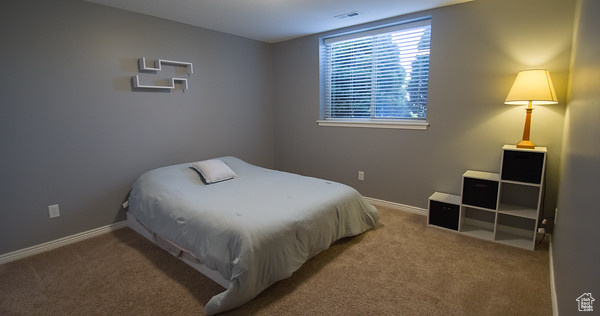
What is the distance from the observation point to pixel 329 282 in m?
2.12

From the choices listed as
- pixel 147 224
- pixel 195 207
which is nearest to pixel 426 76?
pixel 195 207

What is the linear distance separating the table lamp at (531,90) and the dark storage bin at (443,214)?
0.84m

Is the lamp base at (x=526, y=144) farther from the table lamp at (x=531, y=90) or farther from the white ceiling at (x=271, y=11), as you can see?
the white ceiling at (x=271, y=11)

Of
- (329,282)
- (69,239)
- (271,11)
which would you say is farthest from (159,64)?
(329,282)

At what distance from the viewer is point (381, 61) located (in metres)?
3.58

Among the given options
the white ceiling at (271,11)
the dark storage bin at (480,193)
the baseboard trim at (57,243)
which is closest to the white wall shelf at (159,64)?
the white ceiling at (271,11)

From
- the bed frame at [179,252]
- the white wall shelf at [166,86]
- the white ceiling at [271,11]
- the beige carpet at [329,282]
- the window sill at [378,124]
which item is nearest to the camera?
the beige carpet at [329,282]

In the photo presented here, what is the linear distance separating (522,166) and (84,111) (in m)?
4.06

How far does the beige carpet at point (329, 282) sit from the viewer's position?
1.86 m

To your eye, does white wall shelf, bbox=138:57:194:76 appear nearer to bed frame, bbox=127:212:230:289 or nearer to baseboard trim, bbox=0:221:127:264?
bed frame, bbox=127:212:230:289

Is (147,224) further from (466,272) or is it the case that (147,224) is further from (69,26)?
(466,272)

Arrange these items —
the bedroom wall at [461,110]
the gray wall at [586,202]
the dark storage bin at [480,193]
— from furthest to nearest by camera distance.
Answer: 1. the dark storage bin at [480,193]
2. the bedroom wall at [461,110]
3. the gray wall at [586,202]

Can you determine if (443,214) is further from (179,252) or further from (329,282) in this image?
(179,252)

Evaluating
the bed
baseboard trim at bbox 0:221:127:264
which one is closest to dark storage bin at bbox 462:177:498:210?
the bed
